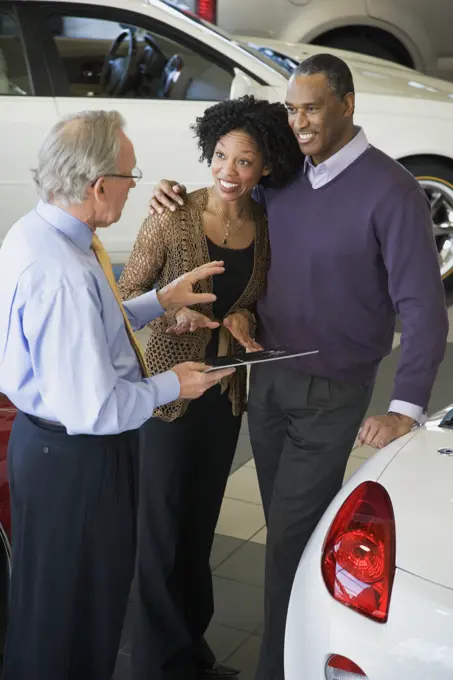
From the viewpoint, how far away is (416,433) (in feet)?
7.68

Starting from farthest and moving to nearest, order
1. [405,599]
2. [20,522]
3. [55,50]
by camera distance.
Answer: [55,50] < [20,522] < [405,599]

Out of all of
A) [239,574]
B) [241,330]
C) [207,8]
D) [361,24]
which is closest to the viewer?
[241,330]

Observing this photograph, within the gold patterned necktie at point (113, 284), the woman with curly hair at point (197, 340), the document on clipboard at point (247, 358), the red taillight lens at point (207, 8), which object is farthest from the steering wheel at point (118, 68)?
the gold patterned necktie at point (113, 284)

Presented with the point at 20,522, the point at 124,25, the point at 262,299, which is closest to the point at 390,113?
the point at 124,25

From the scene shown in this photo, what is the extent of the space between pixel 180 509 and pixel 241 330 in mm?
521

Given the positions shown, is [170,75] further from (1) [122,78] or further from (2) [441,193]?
(2) [441,193]

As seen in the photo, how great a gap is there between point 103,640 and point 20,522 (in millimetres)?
358

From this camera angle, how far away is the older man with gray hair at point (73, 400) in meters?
1.97

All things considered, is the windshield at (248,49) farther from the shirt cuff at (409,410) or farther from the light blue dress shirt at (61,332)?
the light blue dress shirt at (61,332)

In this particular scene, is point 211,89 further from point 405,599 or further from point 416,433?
point 405,599

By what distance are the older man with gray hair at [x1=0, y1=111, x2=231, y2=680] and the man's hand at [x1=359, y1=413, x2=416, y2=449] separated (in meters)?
0.40

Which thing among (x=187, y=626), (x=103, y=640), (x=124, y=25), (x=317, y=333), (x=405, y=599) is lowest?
(x=187, y=626)

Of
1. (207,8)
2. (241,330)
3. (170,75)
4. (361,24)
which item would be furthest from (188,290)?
(361,24)

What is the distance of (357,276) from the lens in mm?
2473
